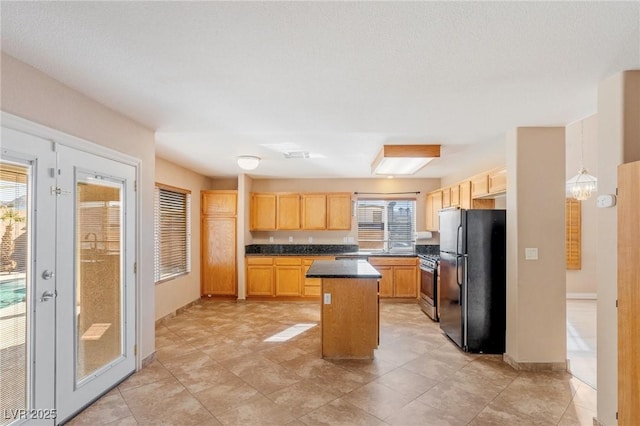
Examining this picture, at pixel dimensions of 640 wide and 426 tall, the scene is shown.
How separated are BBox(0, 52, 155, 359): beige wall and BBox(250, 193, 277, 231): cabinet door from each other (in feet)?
10.5

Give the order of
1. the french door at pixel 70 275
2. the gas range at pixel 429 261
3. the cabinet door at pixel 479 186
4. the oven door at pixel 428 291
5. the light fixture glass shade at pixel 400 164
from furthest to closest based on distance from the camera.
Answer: the gas range at pixel 429 261
the oven door at pixel 428 291
the cabinet door at pixel 479 186
the light fixture glass shade at pixel 400 164
the french door at pixel 70 275

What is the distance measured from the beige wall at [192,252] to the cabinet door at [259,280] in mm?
972

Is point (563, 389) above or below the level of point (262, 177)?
below

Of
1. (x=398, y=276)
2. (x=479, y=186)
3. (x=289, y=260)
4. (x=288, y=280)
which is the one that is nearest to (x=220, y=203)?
(x=289, y=260)

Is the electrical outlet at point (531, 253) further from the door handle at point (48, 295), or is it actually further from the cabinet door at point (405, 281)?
the door handle at point (48, 295)

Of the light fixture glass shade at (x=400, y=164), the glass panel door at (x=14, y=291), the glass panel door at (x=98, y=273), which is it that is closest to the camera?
the glass panel door at (x=14, y=291)

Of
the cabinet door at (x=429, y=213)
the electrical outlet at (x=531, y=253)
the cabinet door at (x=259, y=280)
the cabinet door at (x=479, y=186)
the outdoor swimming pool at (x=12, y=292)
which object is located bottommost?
the cabinet door at (x=259, y=280)

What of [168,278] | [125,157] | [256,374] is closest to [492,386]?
[256,374]

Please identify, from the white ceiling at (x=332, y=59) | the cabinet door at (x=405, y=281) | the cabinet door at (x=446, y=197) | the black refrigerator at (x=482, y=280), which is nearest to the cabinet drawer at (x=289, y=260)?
the cabinet door at (x=405, y=281)

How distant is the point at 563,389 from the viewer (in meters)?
2.79

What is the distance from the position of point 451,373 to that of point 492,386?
37 cm

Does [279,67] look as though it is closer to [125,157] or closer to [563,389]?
[125,157]

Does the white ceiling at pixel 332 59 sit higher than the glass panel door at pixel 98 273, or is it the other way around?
the white ceiling at pixel 332 59

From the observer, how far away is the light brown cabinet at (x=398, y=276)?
5961 millimetres
